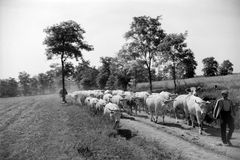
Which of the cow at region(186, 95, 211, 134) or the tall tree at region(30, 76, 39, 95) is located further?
the tall tree at region(30, 76, 39, 95)

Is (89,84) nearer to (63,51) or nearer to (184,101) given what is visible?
(63,51)

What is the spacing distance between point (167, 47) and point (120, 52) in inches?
481

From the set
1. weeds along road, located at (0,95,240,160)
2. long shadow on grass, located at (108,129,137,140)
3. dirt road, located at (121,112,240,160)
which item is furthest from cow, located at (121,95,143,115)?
long shadow on grass, located at (108,129,137,140)

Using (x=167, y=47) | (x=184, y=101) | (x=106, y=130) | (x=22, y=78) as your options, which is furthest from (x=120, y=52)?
(x=22, y=78)

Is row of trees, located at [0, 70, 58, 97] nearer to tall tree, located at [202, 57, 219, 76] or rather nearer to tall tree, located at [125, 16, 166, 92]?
tall tree, located at [125, 16, 166, 92]

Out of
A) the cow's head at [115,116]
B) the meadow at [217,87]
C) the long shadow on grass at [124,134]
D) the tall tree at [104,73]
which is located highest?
the tall tree at [104,73]

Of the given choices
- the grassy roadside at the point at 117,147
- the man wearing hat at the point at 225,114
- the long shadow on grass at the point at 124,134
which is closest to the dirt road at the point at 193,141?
the man wearing hat at the point at 225,114

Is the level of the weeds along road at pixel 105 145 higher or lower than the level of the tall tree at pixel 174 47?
lower

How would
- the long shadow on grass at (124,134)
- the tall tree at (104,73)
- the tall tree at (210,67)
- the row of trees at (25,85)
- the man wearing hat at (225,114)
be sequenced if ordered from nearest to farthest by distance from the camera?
the man wearing hat at (225,114) → the long shadow on grass at (124,134) → the tall tree at (104,73) → the tall tree at (210,67) → the row of trees at (25,85)

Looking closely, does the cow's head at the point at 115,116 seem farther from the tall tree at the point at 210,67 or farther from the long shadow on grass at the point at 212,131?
the tall tree at the point at 210,67

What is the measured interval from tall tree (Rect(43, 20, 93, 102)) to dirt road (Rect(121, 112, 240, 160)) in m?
20.2

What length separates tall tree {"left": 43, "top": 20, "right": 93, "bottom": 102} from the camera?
26062mm

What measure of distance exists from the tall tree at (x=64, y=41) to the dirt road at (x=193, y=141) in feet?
66.4

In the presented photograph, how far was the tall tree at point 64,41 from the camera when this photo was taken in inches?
1026
